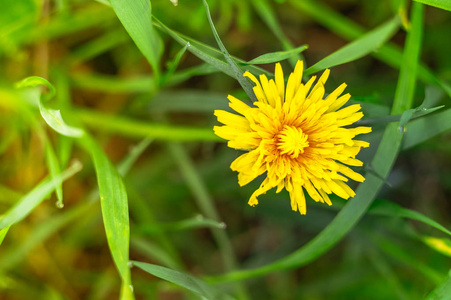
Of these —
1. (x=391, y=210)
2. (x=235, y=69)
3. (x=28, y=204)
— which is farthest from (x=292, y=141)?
(x=28, y=204)

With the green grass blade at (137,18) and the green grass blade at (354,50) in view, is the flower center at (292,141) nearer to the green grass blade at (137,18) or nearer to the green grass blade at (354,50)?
the green grass blade at (354,50)

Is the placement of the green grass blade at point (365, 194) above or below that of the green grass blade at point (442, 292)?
above

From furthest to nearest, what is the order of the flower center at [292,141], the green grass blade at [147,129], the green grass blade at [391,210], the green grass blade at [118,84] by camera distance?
the green grass blade at [118,84], the green grass blade at [147,129], the green grass blade at [391,210], the flower center at [292,141]

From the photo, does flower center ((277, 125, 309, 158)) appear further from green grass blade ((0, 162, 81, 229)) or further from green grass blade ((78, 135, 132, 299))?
green grass blade ((0, 162, 81, 229))

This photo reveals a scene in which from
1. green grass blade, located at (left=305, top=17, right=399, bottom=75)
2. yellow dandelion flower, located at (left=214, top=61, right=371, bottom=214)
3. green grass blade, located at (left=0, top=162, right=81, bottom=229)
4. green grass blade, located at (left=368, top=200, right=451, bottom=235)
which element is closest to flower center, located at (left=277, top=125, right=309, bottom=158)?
yellow dandelion flower, located at (left=214, top=61, right=371, bottom=214)

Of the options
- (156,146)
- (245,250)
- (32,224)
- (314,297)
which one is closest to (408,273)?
(314,297)

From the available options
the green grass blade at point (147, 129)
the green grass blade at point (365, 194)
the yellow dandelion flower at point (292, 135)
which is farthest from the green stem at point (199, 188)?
the yellow dandelion flower at point (292, 135)

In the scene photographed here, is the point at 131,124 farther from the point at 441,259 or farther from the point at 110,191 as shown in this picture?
the point at 441,259
